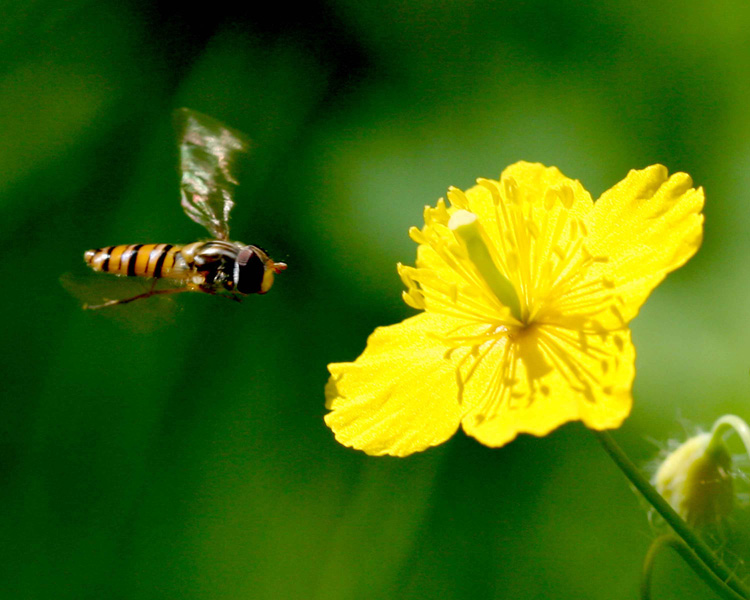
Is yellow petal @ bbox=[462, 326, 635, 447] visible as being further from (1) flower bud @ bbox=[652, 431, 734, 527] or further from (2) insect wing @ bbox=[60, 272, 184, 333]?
(2) insect wing @ bbox=[60, 272, 184, 333]

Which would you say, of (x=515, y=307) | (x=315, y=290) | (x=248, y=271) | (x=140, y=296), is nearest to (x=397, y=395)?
(x=515, y=307)

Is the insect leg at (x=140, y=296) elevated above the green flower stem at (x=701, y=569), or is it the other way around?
the insect leg at (x=140, y=296)

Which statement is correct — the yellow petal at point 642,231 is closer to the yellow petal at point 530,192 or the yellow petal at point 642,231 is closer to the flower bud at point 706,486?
the yellow petal at point 530,192

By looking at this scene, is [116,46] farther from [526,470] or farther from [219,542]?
[526,470]

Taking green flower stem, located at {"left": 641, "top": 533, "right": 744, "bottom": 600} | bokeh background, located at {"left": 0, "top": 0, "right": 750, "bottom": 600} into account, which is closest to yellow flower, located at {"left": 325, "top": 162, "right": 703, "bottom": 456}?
green flower stem, located at {"left": 641, "top": 533, "right": 744, "bottom": 600}

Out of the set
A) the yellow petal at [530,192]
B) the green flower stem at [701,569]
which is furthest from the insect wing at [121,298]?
the green flower stem at [701,569]

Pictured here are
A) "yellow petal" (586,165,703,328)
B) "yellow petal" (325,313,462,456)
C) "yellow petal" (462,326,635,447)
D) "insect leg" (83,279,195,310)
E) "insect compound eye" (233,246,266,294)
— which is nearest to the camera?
"yellow petal" (462,326,635,447)

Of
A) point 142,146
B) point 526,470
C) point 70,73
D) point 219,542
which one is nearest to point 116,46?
point 70,73

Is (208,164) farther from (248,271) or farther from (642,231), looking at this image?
(642,231)
